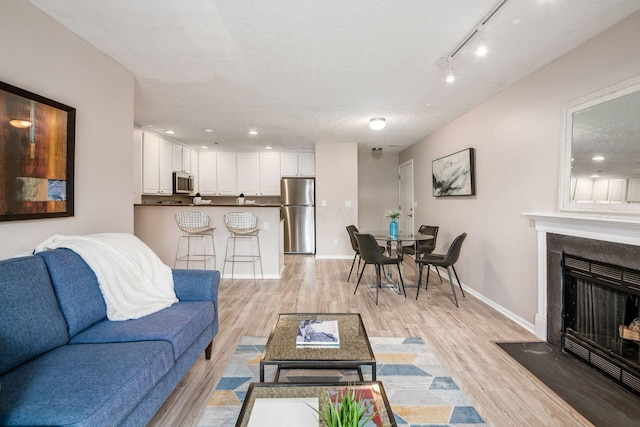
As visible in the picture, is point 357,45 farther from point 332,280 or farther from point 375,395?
point 332,280

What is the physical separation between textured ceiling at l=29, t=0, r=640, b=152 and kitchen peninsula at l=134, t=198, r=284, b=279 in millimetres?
1364

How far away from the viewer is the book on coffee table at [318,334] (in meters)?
1.63

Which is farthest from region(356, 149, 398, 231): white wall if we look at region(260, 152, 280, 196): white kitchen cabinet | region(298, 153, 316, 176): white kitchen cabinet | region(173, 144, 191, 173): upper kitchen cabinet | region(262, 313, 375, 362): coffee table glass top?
region(262, 313, 375, 362): coffee table glass top

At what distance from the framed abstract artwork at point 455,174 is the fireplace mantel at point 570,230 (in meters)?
1.21

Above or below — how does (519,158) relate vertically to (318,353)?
above

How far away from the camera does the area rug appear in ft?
5.17

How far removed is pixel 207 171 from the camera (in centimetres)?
671

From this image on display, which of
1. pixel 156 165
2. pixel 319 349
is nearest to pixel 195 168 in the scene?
pixel 156 165

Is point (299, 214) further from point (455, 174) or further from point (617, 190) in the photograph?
point (617, 190)

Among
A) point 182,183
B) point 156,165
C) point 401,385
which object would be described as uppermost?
point 156,165

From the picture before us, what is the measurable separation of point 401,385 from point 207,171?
6100 mm

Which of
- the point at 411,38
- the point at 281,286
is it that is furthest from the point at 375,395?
the point at 281,286

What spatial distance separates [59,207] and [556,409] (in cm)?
338

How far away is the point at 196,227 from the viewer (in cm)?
414
